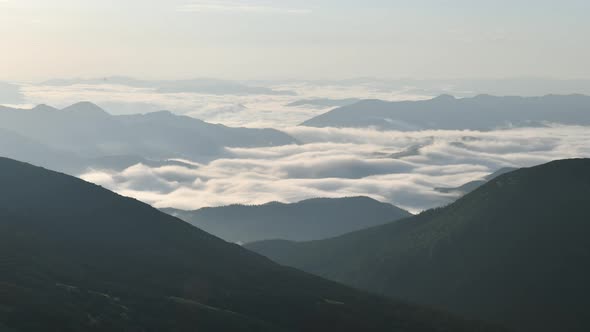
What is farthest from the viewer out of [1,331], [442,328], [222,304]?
[442,328]

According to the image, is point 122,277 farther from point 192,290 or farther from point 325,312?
point 325,312

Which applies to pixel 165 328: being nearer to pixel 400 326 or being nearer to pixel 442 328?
pixel 400 326

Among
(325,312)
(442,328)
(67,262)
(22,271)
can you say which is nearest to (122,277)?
(67,262)

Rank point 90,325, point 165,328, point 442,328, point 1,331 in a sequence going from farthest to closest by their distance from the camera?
point 442,328 < point 165,328 < point 90,325 < point 1,331

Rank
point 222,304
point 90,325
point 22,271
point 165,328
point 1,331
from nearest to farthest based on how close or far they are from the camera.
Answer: point 1,331 → point 90,325 → point 165,328 → point 22,271 → point 222,304

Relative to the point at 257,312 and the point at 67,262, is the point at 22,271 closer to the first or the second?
the point at 67,262

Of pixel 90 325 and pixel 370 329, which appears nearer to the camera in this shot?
pixel 90 325

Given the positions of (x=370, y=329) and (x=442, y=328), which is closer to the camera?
(x=370, y=329)

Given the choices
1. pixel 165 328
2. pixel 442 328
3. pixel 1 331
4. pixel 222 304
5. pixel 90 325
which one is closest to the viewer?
pixel 1 331

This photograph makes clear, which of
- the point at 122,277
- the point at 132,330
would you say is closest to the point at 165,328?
the point at 132,330
